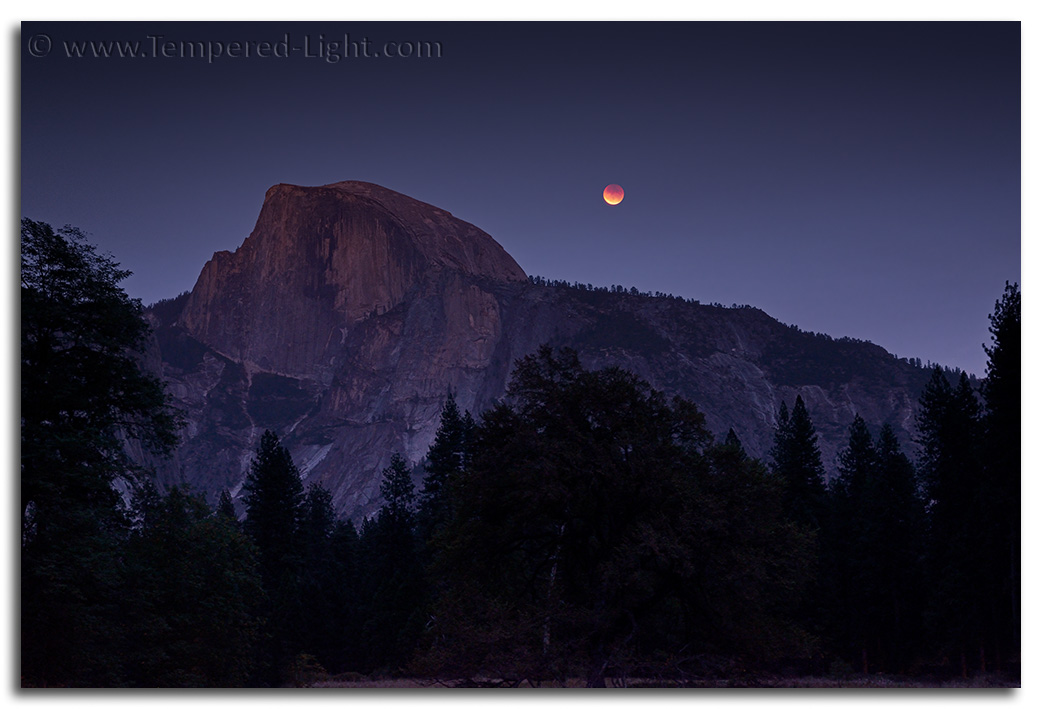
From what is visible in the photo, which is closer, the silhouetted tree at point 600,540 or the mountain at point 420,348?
the silhouetted tree at point 600,540

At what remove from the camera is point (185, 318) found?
96.3 m

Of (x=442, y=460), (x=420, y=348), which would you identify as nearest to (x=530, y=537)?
(x=442, y=460)

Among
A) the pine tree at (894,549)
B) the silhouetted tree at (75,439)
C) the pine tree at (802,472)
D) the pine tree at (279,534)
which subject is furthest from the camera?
the pine tree at (279,534)

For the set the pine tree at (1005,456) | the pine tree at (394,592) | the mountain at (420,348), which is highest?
the mountain at (420,348)

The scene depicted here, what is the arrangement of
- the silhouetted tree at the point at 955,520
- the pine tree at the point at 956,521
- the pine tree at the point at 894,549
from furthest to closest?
the pine tree at the point at 894,549
the silhouetted tree at the point at 955,520
the pine tree at the point at 956,521

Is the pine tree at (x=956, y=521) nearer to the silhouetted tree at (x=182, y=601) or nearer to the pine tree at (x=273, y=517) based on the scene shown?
the silhouetted tree at (x=182, y=601)

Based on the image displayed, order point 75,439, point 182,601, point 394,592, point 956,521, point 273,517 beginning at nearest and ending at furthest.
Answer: point 75,439
point 182,601
point 956,521
point 394,592
point 273,517

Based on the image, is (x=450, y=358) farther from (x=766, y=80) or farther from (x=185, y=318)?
(x=766, y=80)

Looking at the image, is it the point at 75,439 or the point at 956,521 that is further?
the point at 956,521

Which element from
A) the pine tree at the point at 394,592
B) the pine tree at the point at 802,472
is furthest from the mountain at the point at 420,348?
the pine tree at the point at 802,472

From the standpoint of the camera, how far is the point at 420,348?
6220 inches

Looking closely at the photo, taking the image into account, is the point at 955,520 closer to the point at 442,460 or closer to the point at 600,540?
the point at 600,540

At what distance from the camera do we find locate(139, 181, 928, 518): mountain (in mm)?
107812

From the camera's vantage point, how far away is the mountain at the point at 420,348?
108 metres
